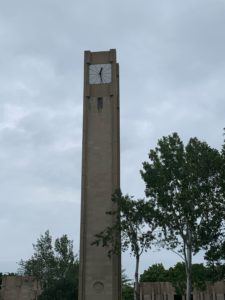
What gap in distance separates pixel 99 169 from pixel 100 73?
911 cm

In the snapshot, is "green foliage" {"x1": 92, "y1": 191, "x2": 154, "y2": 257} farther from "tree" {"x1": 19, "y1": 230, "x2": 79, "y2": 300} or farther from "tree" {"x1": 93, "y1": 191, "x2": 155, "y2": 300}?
"tree" {"x1": 19, "y1": 230, "x2": 79, "y2": 300}

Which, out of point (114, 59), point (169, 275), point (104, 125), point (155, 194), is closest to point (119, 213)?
point (155, 194)

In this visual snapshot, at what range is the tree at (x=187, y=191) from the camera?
99.8 feet

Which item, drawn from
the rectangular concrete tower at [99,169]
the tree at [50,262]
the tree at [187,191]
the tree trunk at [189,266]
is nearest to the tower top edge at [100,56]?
the rectangular concrete tower at [99,169]

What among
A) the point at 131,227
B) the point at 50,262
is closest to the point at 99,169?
the point at 131,227

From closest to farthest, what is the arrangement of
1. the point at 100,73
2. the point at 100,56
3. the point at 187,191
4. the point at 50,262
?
the point at 187,191 → the point at 100,73 → the point at 100,56 → the point at 50,262

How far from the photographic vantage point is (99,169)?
40.5 meters

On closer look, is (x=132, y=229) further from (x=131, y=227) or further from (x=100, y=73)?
(x=100, y=73)

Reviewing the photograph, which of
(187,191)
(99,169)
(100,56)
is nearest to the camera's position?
(187,191)

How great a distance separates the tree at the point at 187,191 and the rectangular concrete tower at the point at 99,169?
7561mm

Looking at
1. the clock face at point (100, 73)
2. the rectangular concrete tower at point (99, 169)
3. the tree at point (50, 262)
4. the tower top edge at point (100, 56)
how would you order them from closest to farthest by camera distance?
1. the rectangular concrete tower at point (99, 169)
2. the clock face at point (100, 73)
3. the tower top edge at point (100, 56)
4. the tree at point (50, 262)

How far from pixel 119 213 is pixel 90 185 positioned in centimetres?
603

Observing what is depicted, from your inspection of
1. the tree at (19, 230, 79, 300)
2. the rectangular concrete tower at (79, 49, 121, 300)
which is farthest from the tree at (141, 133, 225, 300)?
the tree at (19, 230, 79, 300)

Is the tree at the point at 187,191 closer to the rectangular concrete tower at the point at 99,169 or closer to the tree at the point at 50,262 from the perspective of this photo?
the rectangular concrete tower at the point at 99,169
